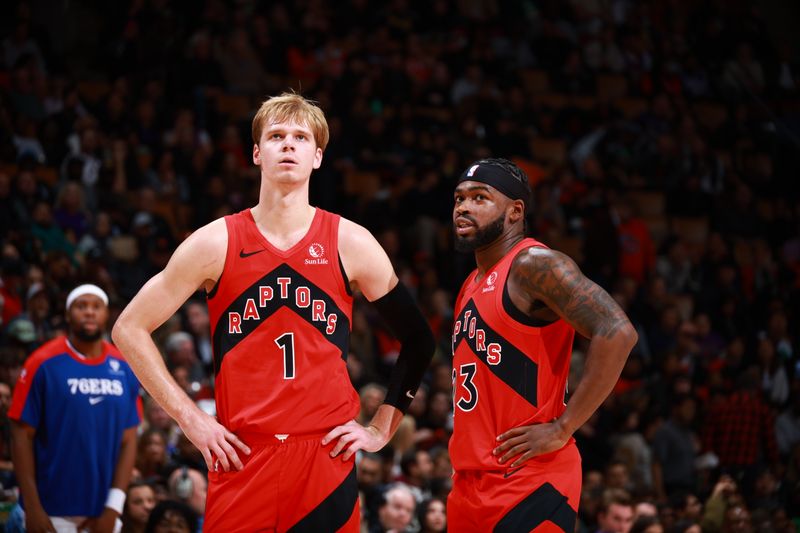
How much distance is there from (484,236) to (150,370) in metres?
1.61

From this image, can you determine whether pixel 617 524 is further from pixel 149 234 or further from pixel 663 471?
pixel 149 234

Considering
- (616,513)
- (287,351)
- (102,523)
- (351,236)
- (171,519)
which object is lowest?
(616,513)

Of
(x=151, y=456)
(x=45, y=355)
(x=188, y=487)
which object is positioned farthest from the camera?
(x=151, y=456)

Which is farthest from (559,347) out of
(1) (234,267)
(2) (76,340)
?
(2) (76,340)

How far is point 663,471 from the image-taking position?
1288 centimetres

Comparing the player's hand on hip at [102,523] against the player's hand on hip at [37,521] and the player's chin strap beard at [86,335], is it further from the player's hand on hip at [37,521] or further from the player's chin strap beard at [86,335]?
the player's chin strap beard at [86,335]

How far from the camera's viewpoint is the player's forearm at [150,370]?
480cm

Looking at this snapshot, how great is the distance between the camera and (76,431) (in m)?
7.50

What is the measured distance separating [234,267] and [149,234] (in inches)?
320

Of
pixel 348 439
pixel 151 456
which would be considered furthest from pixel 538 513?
pixel 151 456

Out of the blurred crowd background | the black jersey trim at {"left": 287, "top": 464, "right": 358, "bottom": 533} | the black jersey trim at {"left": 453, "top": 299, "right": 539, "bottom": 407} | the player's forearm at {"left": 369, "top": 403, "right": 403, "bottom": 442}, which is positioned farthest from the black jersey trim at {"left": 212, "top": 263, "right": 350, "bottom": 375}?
the blurred crowd background

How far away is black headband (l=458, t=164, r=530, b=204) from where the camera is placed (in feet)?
17.9

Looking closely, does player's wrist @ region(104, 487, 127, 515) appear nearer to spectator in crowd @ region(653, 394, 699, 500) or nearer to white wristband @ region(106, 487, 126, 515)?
white wristband @ region(106, 487, 126, 515)

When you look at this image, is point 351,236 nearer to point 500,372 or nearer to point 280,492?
point 500,372
